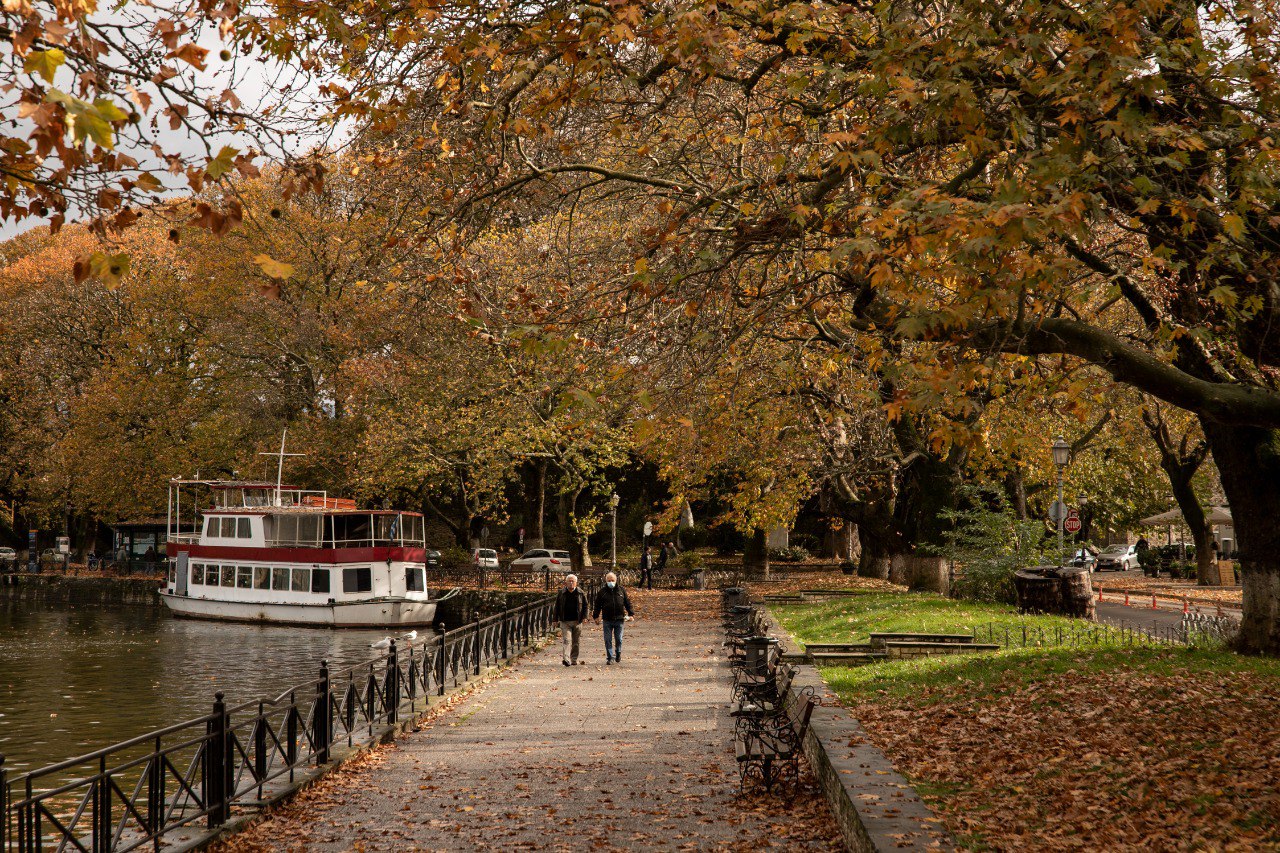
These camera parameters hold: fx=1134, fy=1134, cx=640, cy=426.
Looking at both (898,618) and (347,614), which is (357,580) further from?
(898,618)

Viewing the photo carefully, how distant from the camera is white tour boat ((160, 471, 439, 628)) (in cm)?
3919

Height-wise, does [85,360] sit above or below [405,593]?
above

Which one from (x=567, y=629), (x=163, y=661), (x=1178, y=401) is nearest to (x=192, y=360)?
(x=163, y=661)

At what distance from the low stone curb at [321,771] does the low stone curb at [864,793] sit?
16.3 feet

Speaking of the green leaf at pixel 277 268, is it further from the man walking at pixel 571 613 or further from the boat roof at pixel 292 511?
the boat roof at pixel 292 511

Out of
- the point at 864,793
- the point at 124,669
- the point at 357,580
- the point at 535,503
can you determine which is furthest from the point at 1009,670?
the point at 535,503

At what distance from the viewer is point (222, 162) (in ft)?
17.1

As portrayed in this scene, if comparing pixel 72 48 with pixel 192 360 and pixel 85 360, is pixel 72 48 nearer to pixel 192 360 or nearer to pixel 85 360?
pixel 192 360

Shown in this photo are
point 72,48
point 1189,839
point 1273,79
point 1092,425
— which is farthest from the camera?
point 1092,425

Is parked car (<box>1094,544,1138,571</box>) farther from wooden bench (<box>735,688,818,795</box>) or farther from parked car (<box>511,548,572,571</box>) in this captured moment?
wooden bench (<box>735,688,818,795</box>)

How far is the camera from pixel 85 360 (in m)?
55.6

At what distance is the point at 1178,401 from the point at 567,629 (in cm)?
1414

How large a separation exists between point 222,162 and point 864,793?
627 centimetres

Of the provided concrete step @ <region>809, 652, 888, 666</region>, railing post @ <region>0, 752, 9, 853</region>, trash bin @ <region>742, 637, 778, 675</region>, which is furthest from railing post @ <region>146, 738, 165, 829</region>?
concrete step @ <region>809, 652, 888, 666</region>
